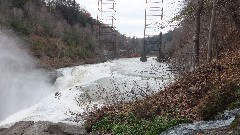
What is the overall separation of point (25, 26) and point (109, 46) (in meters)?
12.4

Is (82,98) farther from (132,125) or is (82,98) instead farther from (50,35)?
(50,35)

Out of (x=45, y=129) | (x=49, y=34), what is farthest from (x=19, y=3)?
(x=45, y=129)

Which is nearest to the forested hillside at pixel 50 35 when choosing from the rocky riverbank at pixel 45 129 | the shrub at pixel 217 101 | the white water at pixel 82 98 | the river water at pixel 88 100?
the river water at pixel 88 100

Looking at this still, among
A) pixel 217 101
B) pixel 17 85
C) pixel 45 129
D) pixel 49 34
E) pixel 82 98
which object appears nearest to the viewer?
pixel 217 101

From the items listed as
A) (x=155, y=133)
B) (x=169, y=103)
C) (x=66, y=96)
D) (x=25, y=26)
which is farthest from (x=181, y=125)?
(x=25, y=26)

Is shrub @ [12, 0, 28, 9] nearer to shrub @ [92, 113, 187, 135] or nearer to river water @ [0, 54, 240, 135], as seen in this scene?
river water @ [0, 54, 240, 135]

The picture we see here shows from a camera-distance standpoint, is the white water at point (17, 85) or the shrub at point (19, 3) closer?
the white water at point (17, 85)

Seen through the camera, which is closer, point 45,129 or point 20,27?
point 45,129

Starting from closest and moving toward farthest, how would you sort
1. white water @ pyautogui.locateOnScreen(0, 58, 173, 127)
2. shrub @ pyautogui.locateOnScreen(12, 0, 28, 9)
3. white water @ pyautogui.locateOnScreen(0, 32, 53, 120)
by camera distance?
1. white water @ pyautogui.locateOnScreen(0, 58, 173, 127)
2. white water @ pyautogui.locateOnScreen(0, 32, 53, 120)
3. shrub @ pyautogui.locateOnScreen(12, 0, 28, 9)

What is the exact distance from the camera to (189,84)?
12227 mm

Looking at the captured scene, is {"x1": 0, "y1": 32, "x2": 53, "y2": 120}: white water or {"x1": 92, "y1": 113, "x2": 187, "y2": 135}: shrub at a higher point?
{"x1": 92, "y1": 113, "x2": 187, "y2": 135}: shrub

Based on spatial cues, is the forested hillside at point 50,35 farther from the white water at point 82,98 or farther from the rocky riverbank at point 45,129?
the rocky riverbank at point 45,129

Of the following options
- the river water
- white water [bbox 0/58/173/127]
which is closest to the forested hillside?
the river water

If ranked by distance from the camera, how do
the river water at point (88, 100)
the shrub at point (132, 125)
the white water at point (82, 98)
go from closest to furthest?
the river water at point (88, 100) < the shrub at point (132, 125) < the white water at point (82, 98)
